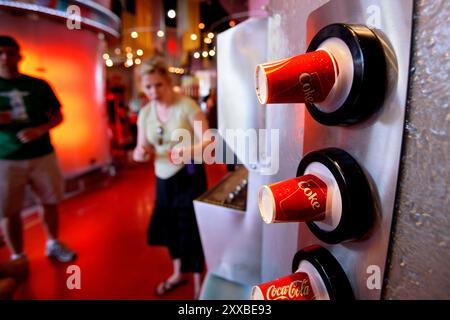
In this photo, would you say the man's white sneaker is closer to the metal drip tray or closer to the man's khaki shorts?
the man's khaki shorts

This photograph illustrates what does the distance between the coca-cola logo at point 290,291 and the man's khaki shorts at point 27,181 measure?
1755mm

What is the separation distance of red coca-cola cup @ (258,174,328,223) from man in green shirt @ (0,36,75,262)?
162cm

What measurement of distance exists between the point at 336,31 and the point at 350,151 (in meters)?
0.11

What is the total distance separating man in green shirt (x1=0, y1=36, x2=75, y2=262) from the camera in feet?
4.73

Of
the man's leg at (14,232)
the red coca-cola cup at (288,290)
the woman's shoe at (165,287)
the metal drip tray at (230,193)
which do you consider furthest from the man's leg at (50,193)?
the red coca-cola cup at (288,290)

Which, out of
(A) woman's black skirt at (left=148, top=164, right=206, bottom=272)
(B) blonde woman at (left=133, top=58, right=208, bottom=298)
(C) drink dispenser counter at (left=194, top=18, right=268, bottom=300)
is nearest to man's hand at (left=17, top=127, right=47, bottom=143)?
(B) blonde woman at (left=133, top=58, right=208, bottom=298)

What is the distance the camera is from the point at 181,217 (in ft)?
4.26

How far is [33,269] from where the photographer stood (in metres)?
1.71

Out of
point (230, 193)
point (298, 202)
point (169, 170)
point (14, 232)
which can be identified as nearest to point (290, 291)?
point (298, 202)

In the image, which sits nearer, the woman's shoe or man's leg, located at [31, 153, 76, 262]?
the woman's shoe

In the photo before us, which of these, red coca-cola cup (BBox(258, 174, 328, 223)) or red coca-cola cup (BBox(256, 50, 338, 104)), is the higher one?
red coca-cola cup (BBox(256, 50, 338, 104))

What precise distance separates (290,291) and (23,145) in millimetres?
1730

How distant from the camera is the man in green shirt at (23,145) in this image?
4.73 ft

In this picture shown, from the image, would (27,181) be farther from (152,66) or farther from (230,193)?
(230,193)
